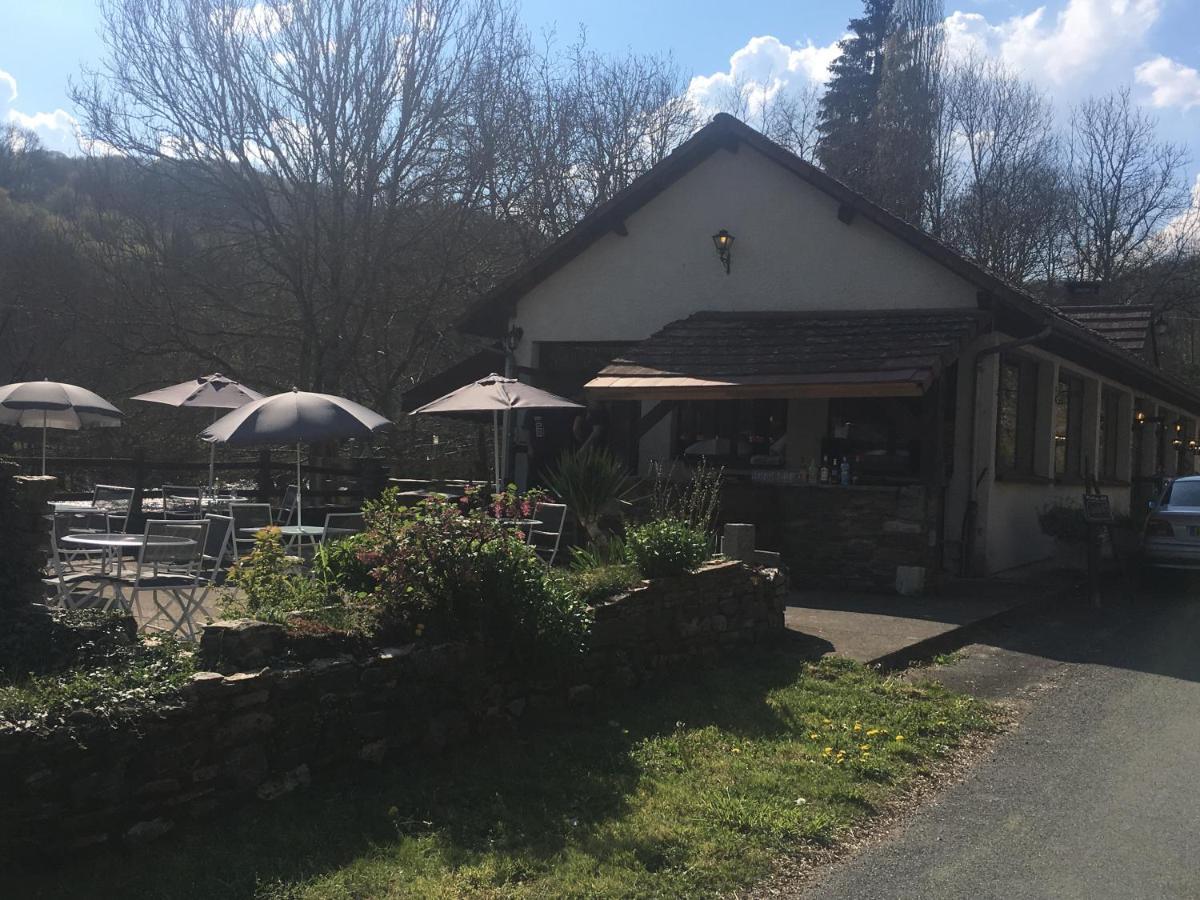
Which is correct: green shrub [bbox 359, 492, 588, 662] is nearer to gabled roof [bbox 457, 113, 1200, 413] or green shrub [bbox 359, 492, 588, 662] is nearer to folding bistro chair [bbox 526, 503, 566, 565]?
folding bistro chair [bbox 526, 503, 566, 565]

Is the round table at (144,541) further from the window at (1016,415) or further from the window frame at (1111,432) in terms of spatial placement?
the window frame at (1111,432)

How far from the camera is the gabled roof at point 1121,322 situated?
850 inches

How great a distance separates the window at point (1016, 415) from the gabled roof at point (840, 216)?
1.83 feet

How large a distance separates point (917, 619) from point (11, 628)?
795 centimetres

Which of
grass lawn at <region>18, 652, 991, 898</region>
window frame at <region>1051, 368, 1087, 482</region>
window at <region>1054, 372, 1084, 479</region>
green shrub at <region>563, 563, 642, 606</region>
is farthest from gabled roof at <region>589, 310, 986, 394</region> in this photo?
grass lawn at <region>18, 652, 991, 898</region>

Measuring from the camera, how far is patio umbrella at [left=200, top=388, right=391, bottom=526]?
32.4 feet

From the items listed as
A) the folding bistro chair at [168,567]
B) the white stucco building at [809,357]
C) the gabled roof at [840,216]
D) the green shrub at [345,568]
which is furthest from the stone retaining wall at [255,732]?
the gabled roof at [840,216]

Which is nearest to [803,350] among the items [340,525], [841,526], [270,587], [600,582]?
[841,526]

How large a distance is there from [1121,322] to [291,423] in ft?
60.6

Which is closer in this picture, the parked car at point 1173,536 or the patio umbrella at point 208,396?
the patio umbrella at point 208,396

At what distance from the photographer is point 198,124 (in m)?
19.9

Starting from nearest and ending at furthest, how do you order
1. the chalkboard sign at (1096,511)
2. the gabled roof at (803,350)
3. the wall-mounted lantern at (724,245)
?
the gabled roof at (803,350)
the chalkboard sign at (1096,511)
the wall-mounted lantern at (724,245)

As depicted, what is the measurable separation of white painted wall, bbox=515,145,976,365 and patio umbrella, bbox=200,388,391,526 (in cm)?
654

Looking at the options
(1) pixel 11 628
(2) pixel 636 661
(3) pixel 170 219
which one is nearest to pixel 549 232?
(3) pixel 170 219
